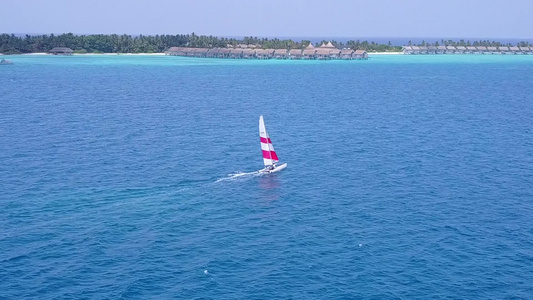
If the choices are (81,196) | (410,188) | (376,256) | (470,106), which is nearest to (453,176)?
(410,188)

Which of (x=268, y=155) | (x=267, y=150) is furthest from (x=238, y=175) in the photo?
(x=267, y=150)

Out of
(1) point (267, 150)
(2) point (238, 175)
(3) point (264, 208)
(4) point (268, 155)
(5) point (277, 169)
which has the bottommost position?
(3) point (264, 208)

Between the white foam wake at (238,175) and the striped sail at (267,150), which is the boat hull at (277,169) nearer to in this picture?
the white foam wake at (238,175)

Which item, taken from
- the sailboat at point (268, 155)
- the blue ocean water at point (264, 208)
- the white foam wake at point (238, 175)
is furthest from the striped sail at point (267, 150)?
the blue ocean water at point (264, 208)

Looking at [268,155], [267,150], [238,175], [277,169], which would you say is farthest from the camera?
[277,169]

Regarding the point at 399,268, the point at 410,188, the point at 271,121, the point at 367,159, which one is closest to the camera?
the point at 399,268

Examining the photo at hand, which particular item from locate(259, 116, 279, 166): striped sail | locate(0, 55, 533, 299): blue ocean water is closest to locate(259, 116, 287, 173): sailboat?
locate(259, 116, 279, 166): striped sail

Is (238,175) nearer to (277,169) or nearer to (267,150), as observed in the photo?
(267,150)

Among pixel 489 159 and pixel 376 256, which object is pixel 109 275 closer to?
pixel 376 256
